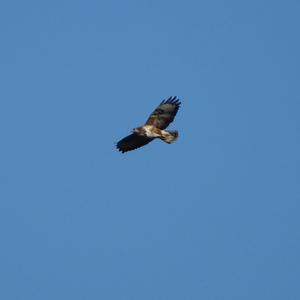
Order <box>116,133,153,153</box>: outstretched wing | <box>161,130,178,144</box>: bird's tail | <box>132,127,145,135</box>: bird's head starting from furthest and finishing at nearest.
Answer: <box>116,133,153,153</box>: outstretched wing → <box>132,127,145,135</box>: bird's head → <box>161,130,178,144</box>: bird's tail

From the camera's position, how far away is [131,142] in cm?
2791

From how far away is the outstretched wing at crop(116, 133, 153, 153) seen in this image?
2758 centimetres

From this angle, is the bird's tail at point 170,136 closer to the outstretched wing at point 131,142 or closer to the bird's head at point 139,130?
the bird's head at point 139,130

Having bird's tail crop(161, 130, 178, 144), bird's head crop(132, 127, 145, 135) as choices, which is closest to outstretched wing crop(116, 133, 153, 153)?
bird's head crop(132, 127, 145, 135)

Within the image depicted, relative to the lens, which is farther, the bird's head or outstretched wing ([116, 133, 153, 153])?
outstretched wing ([116, 133, 153, 153])

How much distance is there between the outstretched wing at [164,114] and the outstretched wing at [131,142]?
0.76 meters

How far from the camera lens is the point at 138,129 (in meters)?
27.0

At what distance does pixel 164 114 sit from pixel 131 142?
1677 mm

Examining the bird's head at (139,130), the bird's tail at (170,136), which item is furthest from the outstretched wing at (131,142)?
the bird's tail at (170,136)

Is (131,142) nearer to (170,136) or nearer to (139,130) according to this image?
(139,130)

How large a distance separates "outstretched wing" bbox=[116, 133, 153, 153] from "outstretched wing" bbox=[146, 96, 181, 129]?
29.9 inches

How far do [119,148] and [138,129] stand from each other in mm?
1383

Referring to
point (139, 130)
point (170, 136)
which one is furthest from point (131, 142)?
point (170, 136)

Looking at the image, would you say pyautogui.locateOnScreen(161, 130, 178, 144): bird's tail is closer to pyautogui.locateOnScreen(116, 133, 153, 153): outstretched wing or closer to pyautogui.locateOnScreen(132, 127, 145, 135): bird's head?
pyautogui.locateOnScreen(132, 127, 145, 135): bird's head
